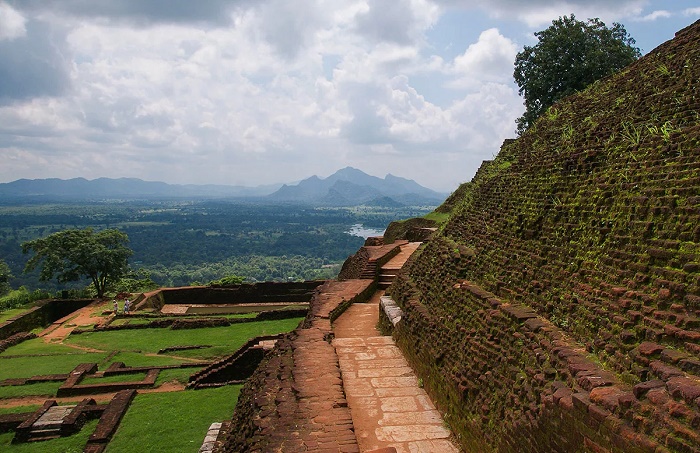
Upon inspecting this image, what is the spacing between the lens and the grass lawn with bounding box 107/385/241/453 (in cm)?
953

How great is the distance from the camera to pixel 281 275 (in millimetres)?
90250

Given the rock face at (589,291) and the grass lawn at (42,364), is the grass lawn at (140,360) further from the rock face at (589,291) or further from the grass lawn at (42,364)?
the rock face at (589,291)

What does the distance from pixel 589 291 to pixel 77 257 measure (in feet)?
103

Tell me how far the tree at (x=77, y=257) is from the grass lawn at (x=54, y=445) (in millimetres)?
21479

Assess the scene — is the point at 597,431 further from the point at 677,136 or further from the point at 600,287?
the point at 677,136

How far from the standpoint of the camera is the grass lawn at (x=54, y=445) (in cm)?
981

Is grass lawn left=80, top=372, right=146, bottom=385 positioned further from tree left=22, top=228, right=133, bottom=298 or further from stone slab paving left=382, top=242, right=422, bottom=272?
tree left=22, top=228, right=133, bottom=298

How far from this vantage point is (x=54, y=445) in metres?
10.0

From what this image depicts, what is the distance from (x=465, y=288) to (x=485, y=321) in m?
1.06

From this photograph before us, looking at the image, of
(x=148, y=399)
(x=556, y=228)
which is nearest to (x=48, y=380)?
(x=148, y=399)

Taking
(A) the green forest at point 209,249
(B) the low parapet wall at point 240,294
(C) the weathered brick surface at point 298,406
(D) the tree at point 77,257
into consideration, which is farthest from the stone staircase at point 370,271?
(A) the green forest at point 209,249

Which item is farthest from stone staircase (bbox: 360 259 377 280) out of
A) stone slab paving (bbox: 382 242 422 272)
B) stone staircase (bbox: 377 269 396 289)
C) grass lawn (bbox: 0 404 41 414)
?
grass lawn (bbox: 0 404 41 414)

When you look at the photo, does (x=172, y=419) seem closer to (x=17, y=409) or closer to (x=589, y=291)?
(x=17, y=409)

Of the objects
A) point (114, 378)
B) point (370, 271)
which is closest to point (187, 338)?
point (114, 378)
